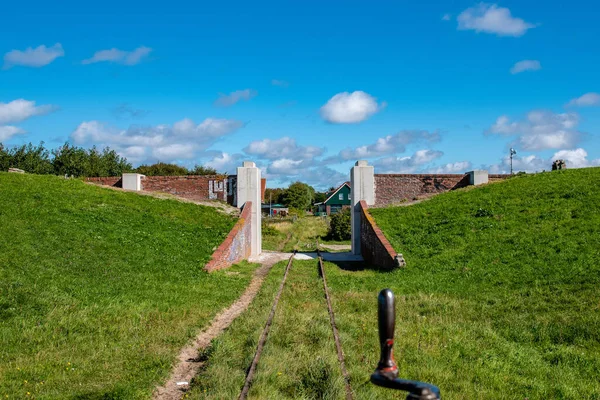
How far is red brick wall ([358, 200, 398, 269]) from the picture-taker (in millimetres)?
18211

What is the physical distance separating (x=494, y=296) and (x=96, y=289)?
9.33m

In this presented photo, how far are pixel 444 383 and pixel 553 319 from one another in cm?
418

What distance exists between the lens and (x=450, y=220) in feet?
71.0

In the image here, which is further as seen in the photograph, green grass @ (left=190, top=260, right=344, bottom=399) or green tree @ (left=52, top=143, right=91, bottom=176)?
green tree @ (left=52, top=143, right=91, bottom=176)

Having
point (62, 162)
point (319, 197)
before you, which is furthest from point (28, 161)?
point (319, 197)

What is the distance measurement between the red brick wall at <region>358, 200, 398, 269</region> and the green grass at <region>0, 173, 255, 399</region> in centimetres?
515

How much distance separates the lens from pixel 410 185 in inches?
1119

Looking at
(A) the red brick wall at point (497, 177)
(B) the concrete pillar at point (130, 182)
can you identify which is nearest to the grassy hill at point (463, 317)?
(A) the red brick wall at point (497, 177)

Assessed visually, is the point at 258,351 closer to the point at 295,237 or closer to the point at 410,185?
the point at 410,185

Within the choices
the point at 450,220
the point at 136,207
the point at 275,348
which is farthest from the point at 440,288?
the point at 136,207

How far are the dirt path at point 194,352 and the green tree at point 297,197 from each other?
8047 centimetres

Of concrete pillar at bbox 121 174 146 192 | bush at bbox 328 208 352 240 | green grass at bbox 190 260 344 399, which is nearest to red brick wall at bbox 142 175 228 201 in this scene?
concrete pillar at bbox 121 174 146 192

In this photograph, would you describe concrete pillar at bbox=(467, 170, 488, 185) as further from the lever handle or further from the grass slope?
the lever handle

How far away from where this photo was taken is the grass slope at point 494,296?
687cm
